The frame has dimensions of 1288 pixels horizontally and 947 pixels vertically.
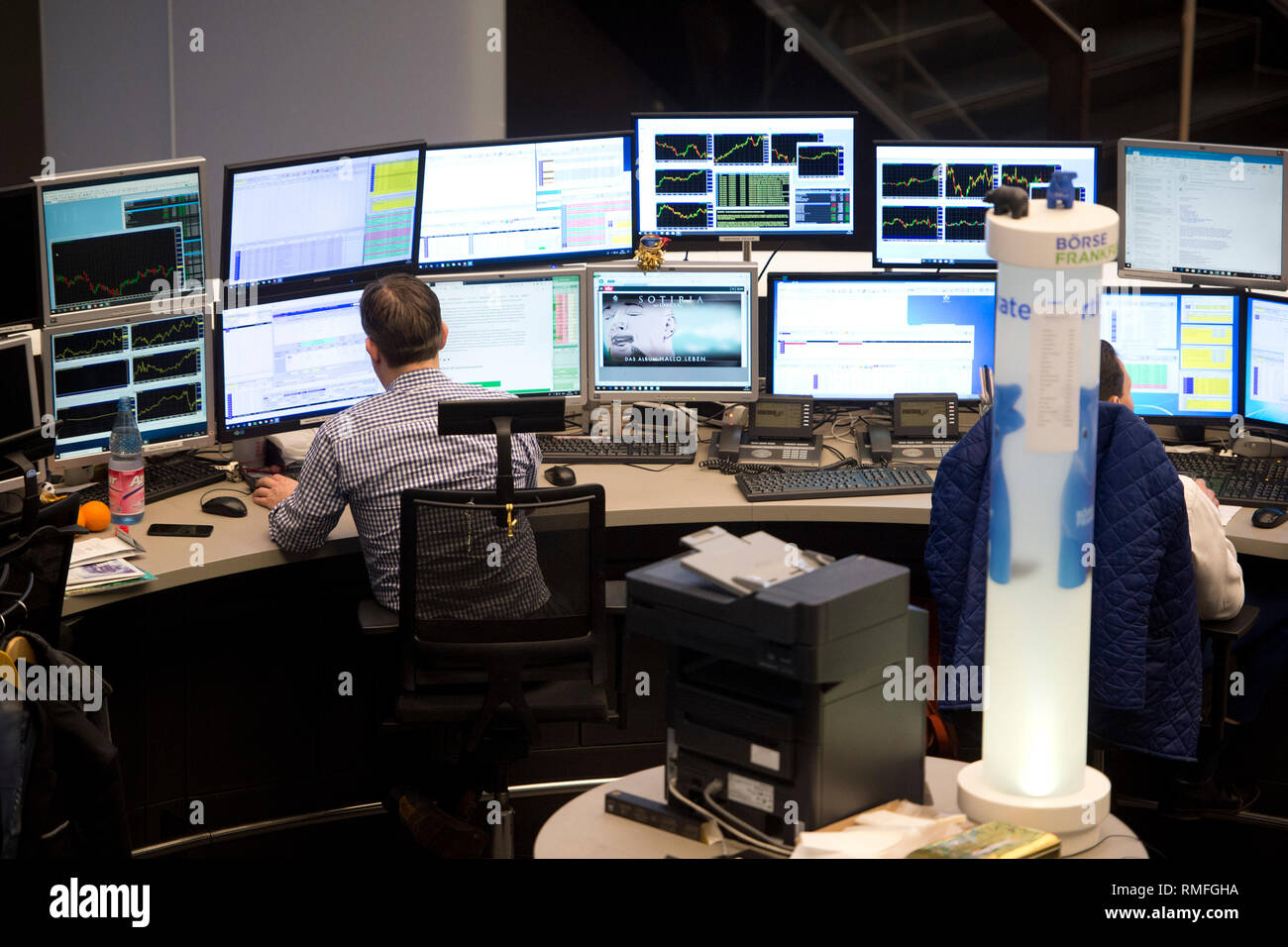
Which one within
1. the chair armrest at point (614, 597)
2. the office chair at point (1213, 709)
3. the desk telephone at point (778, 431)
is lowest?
the office chair at point (1213, 709)

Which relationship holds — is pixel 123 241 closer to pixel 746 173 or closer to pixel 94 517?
pixel 94 517

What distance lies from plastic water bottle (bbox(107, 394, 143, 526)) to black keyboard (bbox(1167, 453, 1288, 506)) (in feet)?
7.77

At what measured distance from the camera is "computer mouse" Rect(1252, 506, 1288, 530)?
145 inches

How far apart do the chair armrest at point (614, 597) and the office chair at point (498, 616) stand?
0.07 metres

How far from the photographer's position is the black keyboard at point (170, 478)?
3791 mm

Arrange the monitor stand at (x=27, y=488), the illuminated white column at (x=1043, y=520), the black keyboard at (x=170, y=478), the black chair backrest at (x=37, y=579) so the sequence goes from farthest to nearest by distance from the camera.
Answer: the black keyboard at (x=170, y=478) → the monitor stand at (x=27, y=488) → the black chair backrest at (x=37, y=579) → the illuminated white column at (x=1043, y=520)

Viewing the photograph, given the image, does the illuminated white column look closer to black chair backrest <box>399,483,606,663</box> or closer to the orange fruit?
black chair backrest <box>399,483,606,663</box>

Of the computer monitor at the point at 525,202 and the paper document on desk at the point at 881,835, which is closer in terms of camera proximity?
the paper document on desk at the point at 881,835

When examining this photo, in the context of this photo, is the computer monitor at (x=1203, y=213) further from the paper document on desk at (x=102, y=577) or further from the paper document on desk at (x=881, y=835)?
the paper document on desk at (x=102, y=577)

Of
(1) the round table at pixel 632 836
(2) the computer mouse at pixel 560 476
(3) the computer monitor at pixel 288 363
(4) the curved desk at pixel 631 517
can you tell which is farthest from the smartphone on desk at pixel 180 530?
(1) the round table at pixel 632 836

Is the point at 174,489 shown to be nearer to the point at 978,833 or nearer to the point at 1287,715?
the point at 978,833

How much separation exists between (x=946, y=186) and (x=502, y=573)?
6.00 ft

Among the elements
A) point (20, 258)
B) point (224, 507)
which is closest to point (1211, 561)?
point (224, 507)
